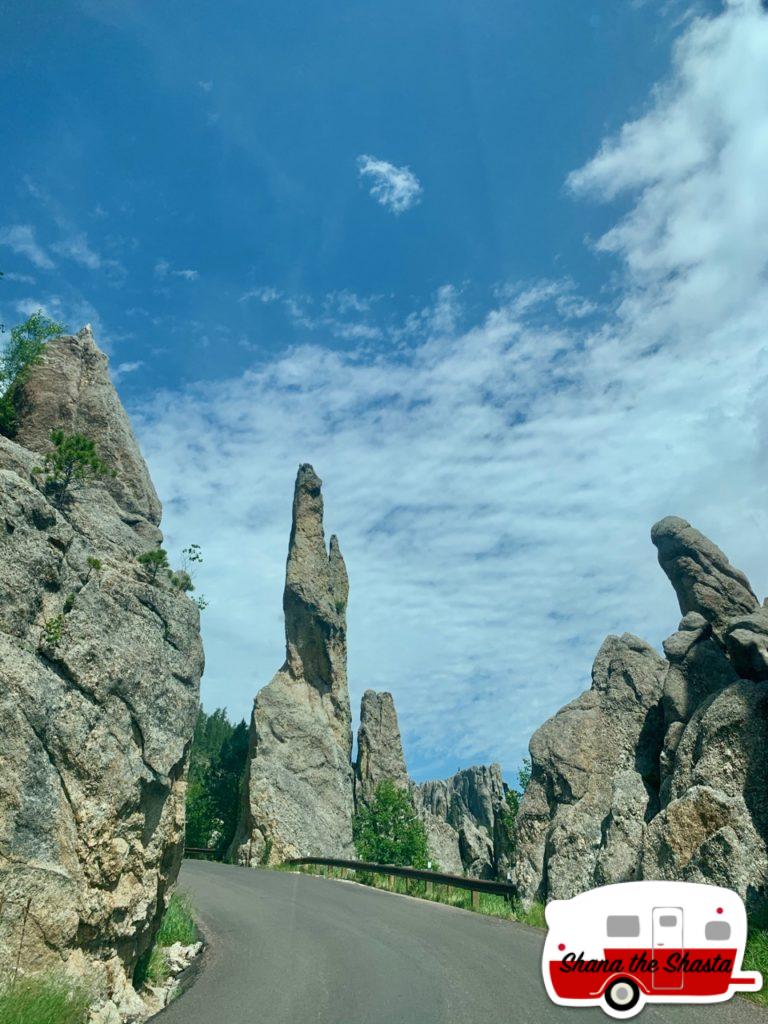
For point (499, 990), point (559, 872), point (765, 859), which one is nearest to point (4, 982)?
point (499, 990)

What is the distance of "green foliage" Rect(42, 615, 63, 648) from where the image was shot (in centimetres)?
1173

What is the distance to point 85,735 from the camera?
11422 millimetres

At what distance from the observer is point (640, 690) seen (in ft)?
82.4

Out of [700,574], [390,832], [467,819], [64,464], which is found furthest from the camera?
[467,819]

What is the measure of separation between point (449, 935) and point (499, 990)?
17.4 feet

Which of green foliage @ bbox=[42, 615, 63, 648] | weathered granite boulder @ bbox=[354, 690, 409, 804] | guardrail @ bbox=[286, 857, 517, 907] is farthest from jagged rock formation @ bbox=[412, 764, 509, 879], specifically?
green foliage @ bbox=[42, 615, 63, 648]

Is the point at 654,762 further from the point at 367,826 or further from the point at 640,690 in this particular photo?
the point at 367,826

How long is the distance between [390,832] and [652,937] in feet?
183

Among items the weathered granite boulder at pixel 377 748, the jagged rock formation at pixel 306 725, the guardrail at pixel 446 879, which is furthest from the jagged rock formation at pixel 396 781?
the guardrail at pixel 446 879

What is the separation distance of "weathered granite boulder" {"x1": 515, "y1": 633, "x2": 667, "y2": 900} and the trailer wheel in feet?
30.3

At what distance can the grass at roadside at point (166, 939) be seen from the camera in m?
12.7

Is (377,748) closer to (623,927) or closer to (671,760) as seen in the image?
(671,760)

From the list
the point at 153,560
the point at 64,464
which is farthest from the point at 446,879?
the point at 64,464

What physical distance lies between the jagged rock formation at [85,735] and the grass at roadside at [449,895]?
8.79 m
